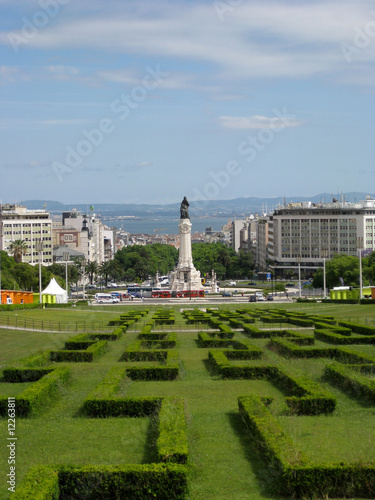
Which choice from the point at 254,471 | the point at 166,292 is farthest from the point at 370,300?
the point at 254,471

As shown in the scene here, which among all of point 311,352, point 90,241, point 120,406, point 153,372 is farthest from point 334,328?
point 90,241

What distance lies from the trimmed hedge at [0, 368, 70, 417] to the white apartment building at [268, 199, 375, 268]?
10922 centimetres

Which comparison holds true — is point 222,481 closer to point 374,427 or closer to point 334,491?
point 334,491

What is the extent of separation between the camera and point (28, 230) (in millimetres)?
143250

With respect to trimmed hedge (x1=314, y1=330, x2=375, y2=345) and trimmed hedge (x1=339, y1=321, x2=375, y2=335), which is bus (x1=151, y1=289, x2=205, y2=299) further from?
trimmed hedge (x1=314, y1=330, x2=375, y2=345)

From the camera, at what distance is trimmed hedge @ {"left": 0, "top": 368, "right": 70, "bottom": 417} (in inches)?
699

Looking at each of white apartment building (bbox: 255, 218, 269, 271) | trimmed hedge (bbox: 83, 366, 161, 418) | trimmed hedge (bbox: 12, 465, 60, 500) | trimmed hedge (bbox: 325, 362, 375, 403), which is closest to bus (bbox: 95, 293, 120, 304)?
trimmed hedge (bbox: 325, 362, 375, 403)

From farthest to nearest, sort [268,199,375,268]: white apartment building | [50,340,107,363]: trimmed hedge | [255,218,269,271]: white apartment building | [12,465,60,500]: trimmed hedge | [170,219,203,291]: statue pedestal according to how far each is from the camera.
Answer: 1. [255,218,269,271]: white apartment building
2. [268,199,375,268]: white apartment building
3. [170,219,203,291]: statue pedestal
4. [50,340,107,363]: trimmed hedge
5. [12,465,60,500]: trimmed hedge

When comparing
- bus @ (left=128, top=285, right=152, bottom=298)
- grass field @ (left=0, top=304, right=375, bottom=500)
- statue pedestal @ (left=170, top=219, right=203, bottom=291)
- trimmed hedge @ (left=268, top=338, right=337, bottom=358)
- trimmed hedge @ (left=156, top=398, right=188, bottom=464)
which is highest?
statue pedestal @ (left=170, top=219, right=203, bottom=291)

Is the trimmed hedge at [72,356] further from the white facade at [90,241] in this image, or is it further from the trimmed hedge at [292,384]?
the white facade at [90,241]

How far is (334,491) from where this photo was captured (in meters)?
11.9

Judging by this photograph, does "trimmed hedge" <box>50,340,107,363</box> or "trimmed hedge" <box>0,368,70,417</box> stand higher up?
"trimmed hedge" <box>0,368,70,417</box>

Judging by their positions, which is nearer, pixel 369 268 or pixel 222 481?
pixel 222 481

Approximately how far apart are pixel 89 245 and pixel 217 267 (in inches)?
1553
